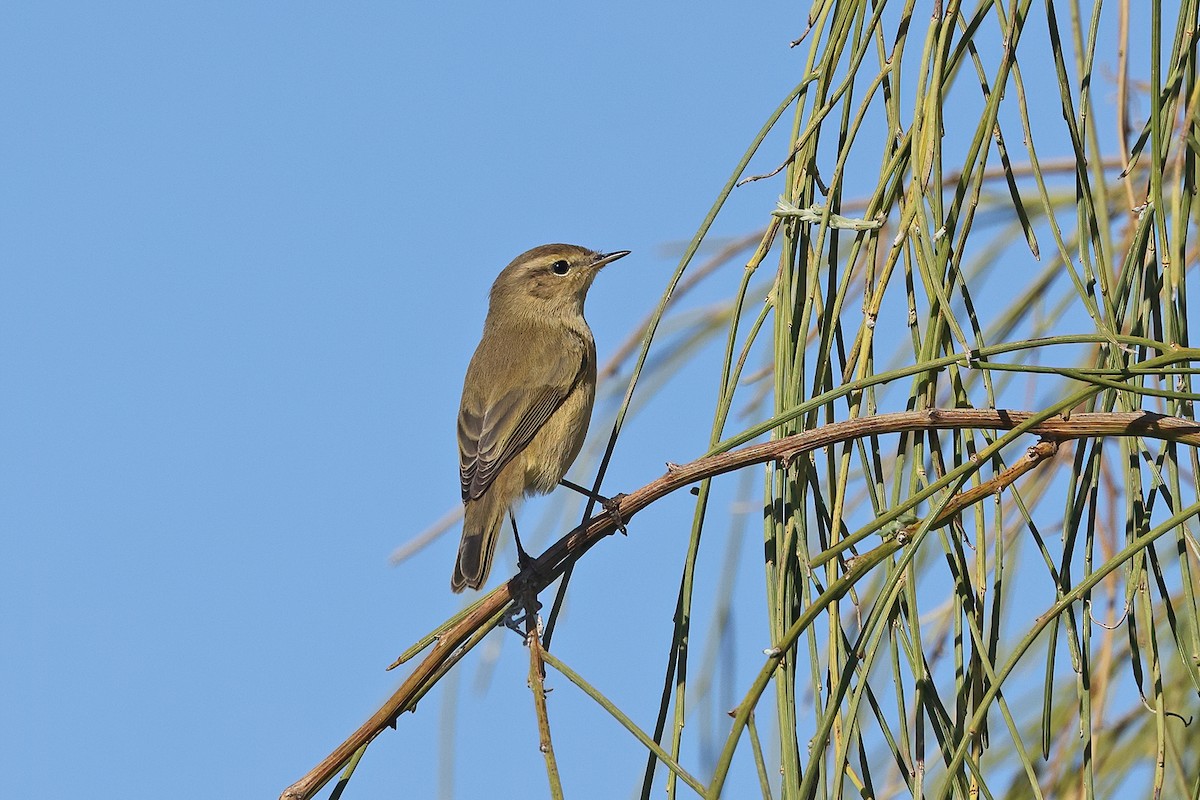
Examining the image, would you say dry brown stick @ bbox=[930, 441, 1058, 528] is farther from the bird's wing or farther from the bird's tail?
the bird's wing

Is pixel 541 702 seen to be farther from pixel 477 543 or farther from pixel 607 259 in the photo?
pixel 607 259

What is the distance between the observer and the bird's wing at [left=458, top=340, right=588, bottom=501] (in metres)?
4.14

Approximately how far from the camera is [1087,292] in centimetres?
173

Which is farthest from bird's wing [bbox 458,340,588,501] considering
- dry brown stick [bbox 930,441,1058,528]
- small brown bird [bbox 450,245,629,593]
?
dry brown stick [bbox 930,441,1058,528]

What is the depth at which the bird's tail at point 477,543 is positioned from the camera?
3.75 metres

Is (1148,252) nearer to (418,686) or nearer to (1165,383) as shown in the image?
(1165,383)

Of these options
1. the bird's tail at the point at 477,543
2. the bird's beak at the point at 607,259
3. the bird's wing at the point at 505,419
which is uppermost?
the bird's beak at the point at 607,259

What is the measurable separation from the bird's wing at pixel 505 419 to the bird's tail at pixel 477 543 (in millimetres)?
57

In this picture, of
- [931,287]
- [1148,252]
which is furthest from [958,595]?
[1148,252]

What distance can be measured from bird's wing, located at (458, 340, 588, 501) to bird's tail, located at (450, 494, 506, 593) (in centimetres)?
6

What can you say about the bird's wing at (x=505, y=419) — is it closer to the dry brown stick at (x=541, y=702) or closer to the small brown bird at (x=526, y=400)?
the small brown bird at (x=526, y=400)

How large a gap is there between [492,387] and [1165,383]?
110 inches

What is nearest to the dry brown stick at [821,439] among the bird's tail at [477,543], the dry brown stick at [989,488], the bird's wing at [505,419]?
the dry brown stick at [989,488]

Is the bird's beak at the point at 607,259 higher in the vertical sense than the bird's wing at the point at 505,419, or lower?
→ higher
